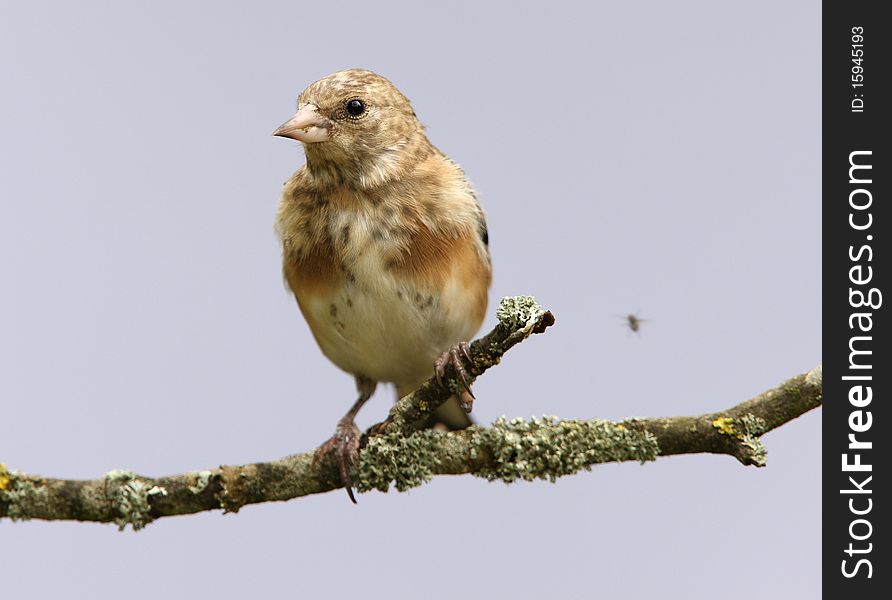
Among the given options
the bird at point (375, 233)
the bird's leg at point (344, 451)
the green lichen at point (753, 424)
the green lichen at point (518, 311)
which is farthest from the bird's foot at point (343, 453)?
the green lichen at point (753, 424)

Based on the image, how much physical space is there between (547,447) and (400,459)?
0.73 meters

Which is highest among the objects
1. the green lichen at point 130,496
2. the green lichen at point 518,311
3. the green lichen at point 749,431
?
the green lichen at point 518,311

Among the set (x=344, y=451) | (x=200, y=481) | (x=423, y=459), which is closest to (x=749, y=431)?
Result: (x=423, y=459)

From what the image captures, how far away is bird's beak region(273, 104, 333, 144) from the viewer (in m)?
5.47

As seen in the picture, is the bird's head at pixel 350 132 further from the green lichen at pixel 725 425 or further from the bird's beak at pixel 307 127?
the green lichen at pixel 725 425

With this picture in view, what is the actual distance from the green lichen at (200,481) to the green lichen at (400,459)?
29.6 inches

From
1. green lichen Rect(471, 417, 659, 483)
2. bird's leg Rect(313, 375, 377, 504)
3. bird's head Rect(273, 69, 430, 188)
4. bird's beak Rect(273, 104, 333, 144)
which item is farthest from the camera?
bird's head Rect(273, 69, 430, 188)

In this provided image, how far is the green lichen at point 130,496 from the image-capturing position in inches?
193

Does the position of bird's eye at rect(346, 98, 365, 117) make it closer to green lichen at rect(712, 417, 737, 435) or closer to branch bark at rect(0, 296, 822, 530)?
branch bark at rect(0, 296, 822, 530)

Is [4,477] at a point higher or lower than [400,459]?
lower

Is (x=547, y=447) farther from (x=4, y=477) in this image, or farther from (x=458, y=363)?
(x=4, y=477)

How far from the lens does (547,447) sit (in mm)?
4840

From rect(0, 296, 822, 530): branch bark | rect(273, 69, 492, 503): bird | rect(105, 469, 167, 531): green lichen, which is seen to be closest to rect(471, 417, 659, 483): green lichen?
rect(0, 296, 822, 530): branch bark
